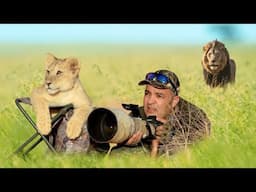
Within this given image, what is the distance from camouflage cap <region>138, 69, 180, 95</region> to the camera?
5957 mm

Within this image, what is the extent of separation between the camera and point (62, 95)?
5926mm

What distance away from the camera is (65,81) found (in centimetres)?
592

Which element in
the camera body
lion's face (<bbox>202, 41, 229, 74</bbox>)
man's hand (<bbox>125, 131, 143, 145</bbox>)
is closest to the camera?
the camera body

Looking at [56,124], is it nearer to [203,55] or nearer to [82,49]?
[82,49]

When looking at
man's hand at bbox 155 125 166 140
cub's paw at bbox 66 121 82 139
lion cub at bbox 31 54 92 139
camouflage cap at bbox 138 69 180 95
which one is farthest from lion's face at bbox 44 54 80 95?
man's hand at bbox 155 125 166 140

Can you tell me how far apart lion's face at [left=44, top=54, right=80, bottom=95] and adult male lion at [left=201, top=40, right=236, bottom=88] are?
0.88 metres

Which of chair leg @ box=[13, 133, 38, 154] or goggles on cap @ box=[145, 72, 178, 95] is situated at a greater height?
goggles on cap @ box=[145, 72, 178, 95]

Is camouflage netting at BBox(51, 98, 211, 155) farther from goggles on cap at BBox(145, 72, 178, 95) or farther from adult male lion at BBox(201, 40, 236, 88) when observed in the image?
adult male lion at BBox(201, 40, 236, 88)

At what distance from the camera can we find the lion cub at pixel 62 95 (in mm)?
5922

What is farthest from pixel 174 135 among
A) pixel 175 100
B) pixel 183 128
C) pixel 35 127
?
pixel 35 127

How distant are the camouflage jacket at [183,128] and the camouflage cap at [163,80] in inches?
4.3

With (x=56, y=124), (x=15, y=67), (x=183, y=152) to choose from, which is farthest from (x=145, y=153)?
(x=15, y=67)

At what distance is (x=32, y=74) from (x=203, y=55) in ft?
3.83

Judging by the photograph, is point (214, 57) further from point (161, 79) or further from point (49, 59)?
point (49, 59)
